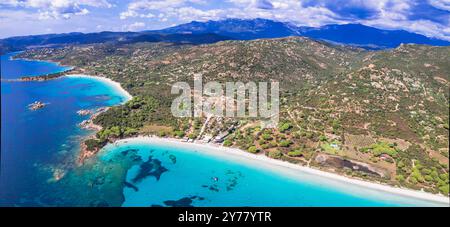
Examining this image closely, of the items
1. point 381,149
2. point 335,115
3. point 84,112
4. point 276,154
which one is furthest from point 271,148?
point 84,112

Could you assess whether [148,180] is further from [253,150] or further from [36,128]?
[36,128]

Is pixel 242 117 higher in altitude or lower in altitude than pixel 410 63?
lower

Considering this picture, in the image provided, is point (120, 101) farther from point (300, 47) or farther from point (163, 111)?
point (300, 47)

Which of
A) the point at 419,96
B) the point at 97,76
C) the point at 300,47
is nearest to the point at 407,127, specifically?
the point at 419,96

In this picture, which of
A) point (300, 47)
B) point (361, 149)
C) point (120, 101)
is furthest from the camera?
point (300, 47)

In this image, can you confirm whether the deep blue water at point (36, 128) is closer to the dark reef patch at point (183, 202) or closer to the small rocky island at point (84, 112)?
the small rocky island at point (84, 112)
